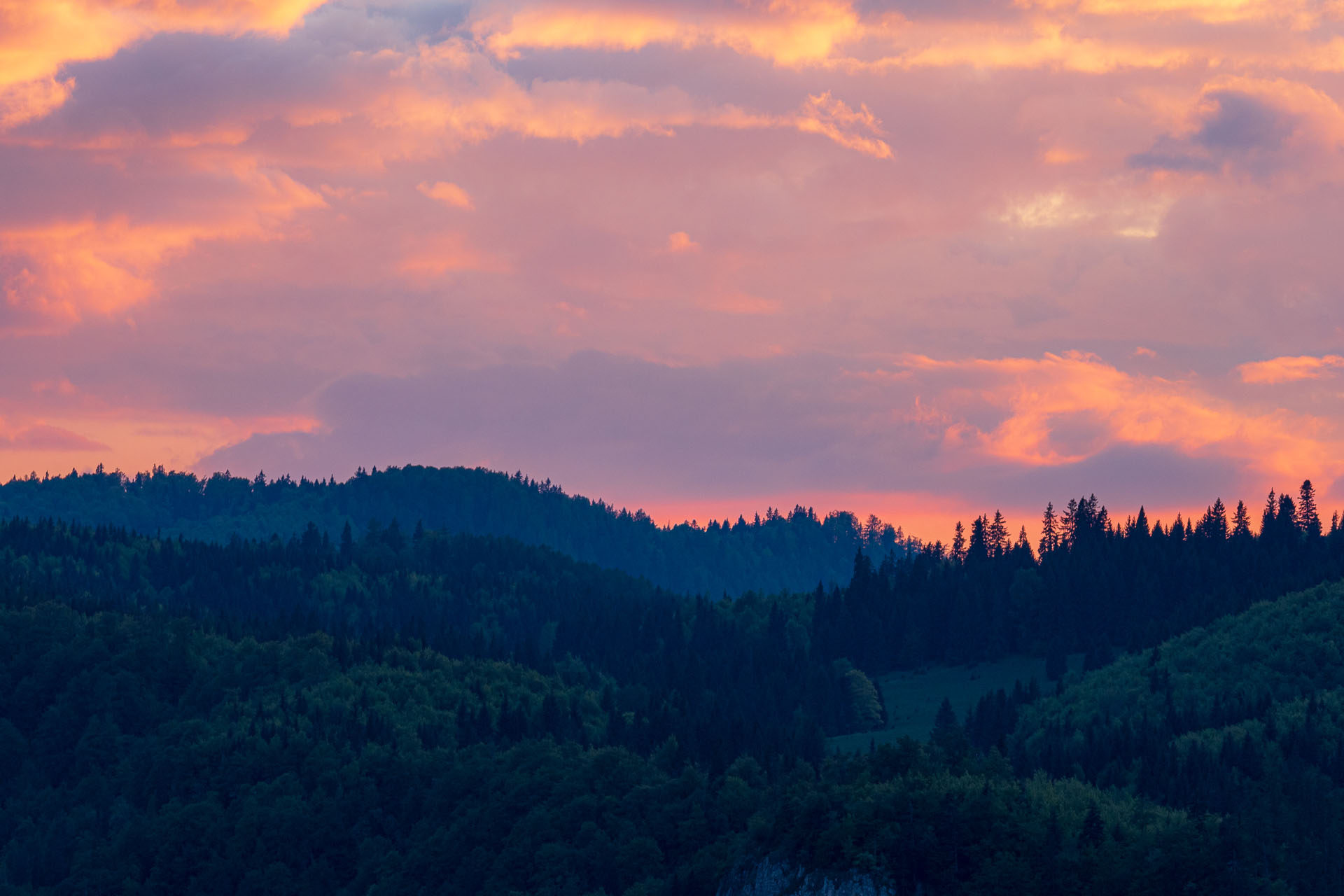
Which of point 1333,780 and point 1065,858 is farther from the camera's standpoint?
Result: point 1333,780

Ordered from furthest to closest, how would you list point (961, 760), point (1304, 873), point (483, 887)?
point (483, 887)
point (961, 760)
point (1304, 873)

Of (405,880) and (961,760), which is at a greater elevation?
(961,760)

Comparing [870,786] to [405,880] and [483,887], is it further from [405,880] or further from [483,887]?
[405,880]

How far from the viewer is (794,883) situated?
148125 millimetres

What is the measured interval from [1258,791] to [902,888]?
51373 millimetres

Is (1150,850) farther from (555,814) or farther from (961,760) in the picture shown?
(555,814)

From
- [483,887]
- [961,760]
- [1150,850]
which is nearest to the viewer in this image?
[1150,850]

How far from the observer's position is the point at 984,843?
146 m

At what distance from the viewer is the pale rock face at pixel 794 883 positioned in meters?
145

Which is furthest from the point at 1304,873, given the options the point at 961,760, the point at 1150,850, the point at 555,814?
the point at 555,814

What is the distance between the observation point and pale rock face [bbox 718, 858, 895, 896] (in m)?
145

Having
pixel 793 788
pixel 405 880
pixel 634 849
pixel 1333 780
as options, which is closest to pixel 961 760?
pixel 793 788

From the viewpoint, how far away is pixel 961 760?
6855 inches

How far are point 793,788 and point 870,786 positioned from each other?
28.4 ft
